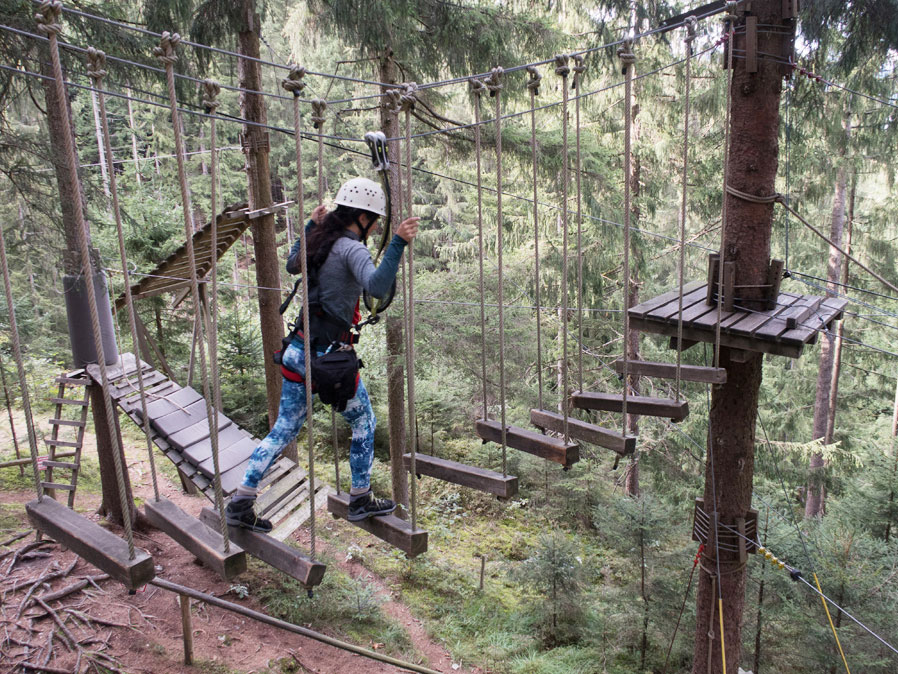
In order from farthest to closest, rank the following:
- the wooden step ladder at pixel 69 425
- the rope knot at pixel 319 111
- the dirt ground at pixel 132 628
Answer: the wooden step ladder at pixel 69 425, the dirt ground at pixel 132 628, the rope knot at pixel 319 111

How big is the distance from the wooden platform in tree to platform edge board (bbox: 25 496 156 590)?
111 inches

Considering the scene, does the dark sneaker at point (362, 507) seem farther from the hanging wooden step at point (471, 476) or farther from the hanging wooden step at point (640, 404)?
the hanging wooden step at point (640, 404)

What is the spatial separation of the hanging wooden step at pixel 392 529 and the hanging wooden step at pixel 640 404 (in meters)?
1.29

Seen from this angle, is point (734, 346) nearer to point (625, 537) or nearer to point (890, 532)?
point (625, 537)

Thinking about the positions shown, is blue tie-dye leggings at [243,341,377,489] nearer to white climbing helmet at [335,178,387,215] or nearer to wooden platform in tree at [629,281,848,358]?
white climbing helmet at [335,178,387,215]

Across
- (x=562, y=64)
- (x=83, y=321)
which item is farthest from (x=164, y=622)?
(x=562, y=64)

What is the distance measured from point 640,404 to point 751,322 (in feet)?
2.61

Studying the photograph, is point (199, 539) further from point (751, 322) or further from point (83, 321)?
point (83, 321)

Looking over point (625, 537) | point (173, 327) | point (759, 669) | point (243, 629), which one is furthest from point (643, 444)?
point (173, 327)

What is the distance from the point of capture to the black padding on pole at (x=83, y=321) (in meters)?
4.82

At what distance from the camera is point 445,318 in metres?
6.88

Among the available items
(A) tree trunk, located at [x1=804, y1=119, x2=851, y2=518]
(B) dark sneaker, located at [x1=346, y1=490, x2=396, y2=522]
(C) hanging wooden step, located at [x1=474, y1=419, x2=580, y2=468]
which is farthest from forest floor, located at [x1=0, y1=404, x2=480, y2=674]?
(A) tree trunk, located at [x1=804, y1=119, x2=851, y2=518]

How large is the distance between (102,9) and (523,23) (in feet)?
13.0

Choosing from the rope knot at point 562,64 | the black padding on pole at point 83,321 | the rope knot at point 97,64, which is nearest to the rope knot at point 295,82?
the rope knot at point 97,64
